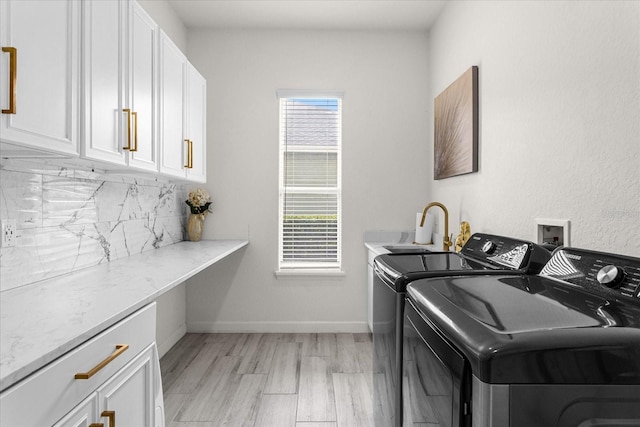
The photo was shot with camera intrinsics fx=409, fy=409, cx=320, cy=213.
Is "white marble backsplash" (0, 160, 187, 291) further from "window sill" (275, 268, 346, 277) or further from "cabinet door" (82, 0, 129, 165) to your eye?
"window sill" (275, 268, 346, 277)

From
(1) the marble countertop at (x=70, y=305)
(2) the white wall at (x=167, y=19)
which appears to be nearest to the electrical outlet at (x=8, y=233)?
(1) the marble countertop at (x=70, y=305)

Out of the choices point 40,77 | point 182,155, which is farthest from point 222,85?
point 40,77

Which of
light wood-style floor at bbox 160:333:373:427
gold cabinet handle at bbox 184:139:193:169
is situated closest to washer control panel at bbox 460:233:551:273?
light wood-style floor at bbox 160:333:373:427

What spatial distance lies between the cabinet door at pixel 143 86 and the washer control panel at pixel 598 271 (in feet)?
5.99

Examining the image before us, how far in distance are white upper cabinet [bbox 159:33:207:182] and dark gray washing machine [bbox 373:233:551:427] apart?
150cm

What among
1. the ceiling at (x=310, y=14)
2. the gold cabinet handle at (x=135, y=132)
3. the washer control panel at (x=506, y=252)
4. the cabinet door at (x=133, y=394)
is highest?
the ceiling at (x=310, y=14)

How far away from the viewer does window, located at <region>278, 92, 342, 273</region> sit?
3.89 meters

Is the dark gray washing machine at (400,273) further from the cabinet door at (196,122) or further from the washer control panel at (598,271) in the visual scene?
the cabinet door at (196,122)

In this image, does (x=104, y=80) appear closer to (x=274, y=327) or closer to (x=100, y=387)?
(x=100, y=387)

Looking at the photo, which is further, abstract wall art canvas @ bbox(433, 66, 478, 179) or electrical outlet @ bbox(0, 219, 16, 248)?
abstract wall art canvas @ bbox(433, 66, 478, 179)

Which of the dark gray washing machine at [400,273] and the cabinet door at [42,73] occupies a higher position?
the cabinet door at [42,73]

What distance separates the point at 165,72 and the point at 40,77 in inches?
48.0

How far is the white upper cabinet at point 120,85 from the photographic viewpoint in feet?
5.24

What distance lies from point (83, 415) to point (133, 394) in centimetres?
33
